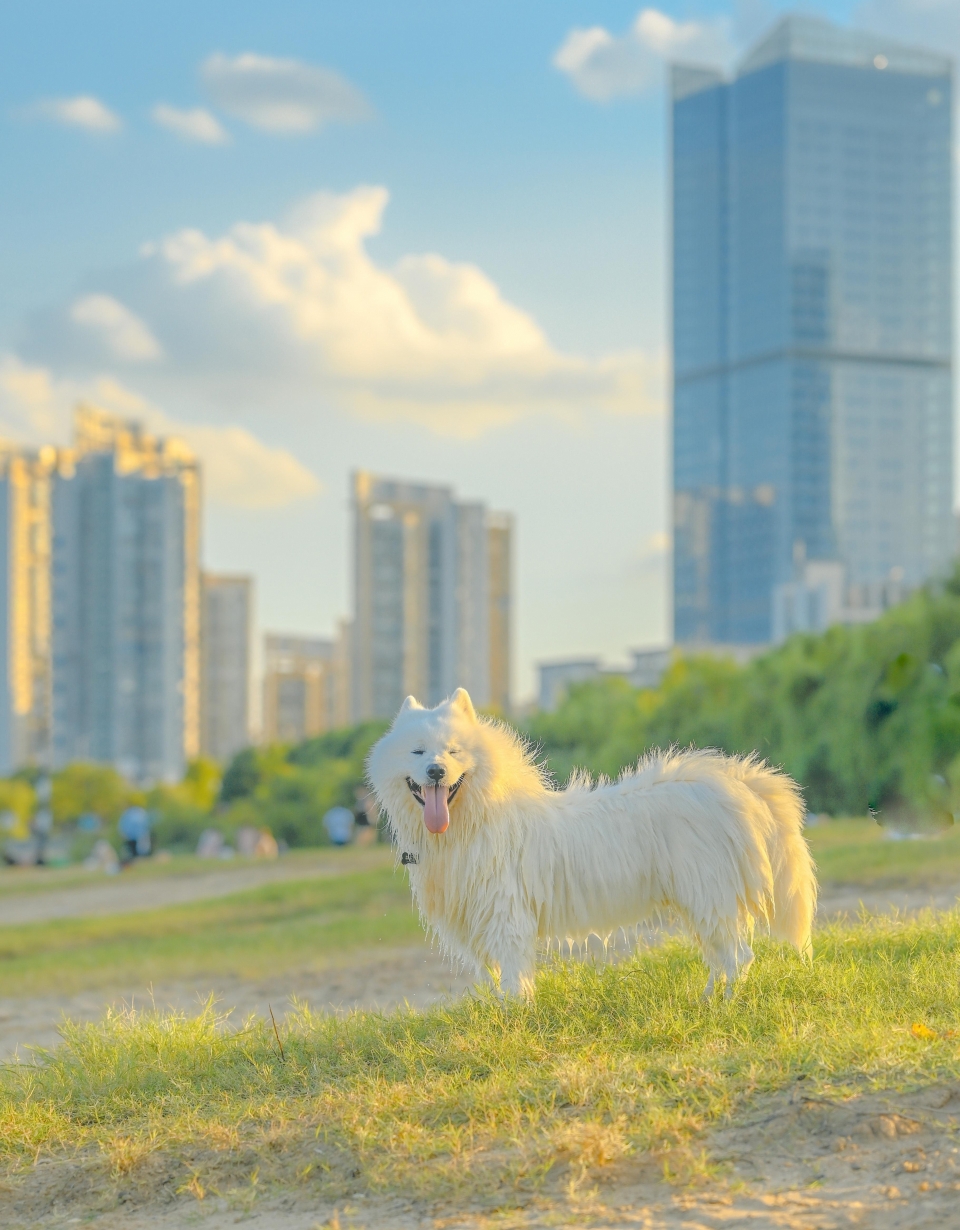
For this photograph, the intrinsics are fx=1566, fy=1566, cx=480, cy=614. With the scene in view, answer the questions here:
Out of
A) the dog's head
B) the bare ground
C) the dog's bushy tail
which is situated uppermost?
the dog's head

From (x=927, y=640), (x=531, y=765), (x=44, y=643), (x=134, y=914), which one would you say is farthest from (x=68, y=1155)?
(x=44, y=643)

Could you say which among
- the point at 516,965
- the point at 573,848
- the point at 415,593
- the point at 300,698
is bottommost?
the point at 300,698

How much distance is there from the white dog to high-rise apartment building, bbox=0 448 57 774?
128 meters

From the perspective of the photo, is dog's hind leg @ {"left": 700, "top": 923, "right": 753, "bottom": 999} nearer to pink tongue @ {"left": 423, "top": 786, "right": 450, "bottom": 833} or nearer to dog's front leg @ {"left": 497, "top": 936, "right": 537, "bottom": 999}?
dog's front leg @ {"left": 497, "top": 936, "right": 537, "bottom": 999}

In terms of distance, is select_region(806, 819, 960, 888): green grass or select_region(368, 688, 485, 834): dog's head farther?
select_region(806, 819, 960, 888): green grass

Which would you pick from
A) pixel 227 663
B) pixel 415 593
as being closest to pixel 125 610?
pixel 415 593

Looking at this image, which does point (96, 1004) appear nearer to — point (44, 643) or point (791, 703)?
point (791, 703)

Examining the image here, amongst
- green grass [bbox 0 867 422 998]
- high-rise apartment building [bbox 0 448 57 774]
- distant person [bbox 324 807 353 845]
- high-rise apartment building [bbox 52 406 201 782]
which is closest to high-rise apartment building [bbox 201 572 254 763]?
high-rise apartment building [bbox 52 406 201 782]

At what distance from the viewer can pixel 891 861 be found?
17.0 m

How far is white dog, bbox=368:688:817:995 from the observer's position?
25.7ft

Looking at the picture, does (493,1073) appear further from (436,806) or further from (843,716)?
(843,716)

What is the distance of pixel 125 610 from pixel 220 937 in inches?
4565

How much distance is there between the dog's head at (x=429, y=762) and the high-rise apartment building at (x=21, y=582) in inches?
5024

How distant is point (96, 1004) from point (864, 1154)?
34.4ft
